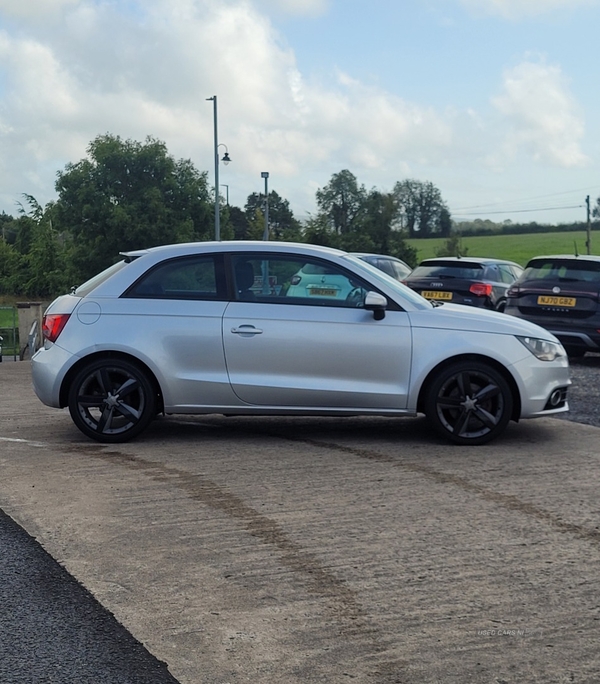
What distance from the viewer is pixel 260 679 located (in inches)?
141

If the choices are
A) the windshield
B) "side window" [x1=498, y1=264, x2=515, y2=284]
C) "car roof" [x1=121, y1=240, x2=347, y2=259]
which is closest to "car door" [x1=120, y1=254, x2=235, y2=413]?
"car roof" [x1=121, y1=240, x2=347, y2=259]

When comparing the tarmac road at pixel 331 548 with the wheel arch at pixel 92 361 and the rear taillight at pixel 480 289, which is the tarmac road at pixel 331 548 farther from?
the rear taillight at pixel 480 289

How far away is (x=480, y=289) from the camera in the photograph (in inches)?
771

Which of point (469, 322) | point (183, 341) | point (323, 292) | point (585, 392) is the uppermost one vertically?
point (323, 292)

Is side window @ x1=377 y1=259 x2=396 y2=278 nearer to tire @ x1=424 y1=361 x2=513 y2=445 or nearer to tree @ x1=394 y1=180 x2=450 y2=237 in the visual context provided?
tire @ x1=424 y1=361 x2=513 y2=445

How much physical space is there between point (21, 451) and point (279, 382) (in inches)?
79.4

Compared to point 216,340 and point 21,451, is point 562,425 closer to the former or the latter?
point 216,340

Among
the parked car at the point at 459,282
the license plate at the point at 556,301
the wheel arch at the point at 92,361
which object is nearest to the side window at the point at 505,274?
the parked car at the point at 459,282

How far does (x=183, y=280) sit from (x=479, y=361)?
240 cm

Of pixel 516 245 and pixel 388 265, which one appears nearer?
pixel 388 265

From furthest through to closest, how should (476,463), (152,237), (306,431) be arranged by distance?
(152,237)
(306,431)
(476,463)

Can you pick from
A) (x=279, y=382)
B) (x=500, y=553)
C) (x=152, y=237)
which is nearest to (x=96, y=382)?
(x=279, y=382)

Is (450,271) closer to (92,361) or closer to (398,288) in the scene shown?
(398,288)

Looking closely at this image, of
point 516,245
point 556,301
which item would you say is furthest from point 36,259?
point 556,301
